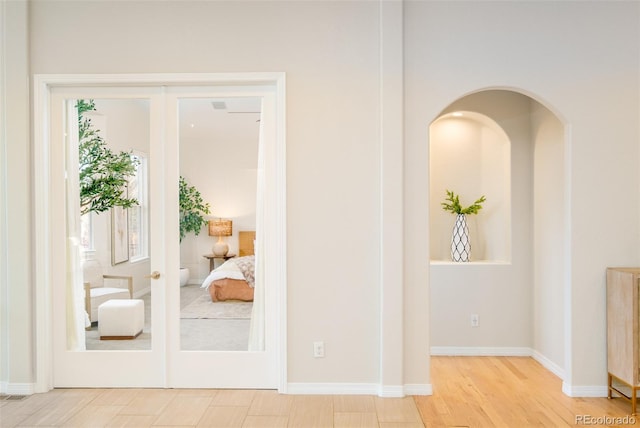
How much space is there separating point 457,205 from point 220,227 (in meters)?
2.39

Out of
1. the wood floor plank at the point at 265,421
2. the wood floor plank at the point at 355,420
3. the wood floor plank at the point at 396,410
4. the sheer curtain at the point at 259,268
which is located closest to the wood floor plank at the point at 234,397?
the wood floor plank at the point at 265,421

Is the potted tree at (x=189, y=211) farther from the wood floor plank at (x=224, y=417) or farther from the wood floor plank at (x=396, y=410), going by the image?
the wood floor plank at (x=396, y=410)

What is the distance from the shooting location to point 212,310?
141 inches

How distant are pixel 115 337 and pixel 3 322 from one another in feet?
2.64

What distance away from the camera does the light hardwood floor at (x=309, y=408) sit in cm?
299

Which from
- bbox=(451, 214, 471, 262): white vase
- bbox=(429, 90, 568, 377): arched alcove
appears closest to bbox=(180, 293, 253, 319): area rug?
bbox=(429, 90, 568, 377): arched alcove

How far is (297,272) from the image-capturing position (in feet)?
11.4

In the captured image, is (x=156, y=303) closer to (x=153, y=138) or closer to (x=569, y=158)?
(x=153, y=138)

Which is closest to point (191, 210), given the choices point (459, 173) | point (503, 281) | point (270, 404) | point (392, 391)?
point (270, 404)

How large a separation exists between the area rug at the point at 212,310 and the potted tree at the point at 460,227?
2.14 metres

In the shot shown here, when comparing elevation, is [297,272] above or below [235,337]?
above

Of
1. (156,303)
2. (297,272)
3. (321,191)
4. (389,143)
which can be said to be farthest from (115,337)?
(389,143)

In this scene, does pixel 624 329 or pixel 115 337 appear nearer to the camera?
pixel 624 329

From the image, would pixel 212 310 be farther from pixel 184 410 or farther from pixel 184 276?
pixel 184 410
